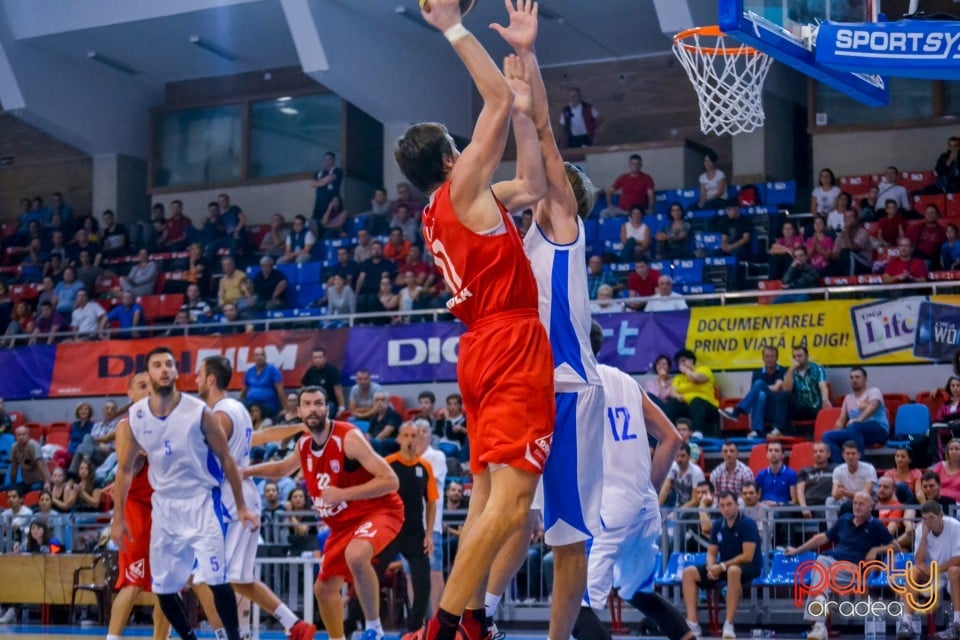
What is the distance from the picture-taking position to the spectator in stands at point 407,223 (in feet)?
68.1

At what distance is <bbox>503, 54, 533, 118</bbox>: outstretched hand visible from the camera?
222 inches

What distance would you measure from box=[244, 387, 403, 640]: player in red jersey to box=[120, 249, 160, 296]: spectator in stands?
14230 millimetres

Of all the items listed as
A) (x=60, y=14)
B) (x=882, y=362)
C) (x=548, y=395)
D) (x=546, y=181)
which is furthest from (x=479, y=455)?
(x=60, y=14)

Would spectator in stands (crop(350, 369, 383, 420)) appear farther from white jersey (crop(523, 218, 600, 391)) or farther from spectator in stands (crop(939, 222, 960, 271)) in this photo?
white jersey (crop(523, 218, 600, 391))

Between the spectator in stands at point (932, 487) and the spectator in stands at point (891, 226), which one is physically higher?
the spectator in stands at point (891, 226)

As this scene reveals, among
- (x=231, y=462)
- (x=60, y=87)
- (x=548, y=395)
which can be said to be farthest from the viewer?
(x=60, y=87)

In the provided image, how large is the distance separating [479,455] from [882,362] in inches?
→ 440

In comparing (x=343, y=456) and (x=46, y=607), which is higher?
(x=343, y=456)

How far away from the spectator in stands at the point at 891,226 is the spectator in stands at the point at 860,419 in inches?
130

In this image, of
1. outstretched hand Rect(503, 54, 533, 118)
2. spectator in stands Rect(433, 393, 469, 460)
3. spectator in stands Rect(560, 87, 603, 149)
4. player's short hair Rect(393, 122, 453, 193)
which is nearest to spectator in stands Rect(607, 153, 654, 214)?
spectator in stands Rect(560, 87, 603, 149)

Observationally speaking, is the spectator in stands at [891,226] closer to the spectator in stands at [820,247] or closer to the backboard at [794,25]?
the spectator in stands at [820,247]

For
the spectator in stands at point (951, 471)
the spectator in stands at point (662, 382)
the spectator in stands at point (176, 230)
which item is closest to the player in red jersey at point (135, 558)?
the spectator in stands at point (951, 471)

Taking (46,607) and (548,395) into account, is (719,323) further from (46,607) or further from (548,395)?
(548,395)

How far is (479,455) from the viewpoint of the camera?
17.5 ft
